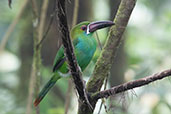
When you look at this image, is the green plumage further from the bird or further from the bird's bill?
the bird's bill

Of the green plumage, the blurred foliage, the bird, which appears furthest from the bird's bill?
the blurred foliage

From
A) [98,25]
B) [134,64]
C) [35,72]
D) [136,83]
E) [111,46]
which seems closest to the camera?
[136,83]

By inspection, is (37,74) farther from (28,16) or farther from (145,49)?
(145,49)

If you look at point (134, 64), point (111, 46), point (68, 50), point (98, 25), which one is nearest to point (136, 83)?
point (68, 50)

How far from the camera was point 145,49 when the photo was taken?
23.7ft

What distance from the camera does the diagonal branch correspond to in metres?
1.73

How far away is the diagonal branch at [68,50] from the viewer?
173 centimetres

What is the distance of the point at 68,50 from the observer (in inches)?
78.5

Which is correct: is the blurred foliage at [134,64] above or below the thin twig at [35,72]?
below

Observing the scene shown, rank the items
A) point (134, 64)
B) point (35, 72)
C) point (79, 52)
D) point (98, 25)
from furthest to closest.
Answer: point (134, 64), point (79, 52), point (35, 72), point (98, 25)

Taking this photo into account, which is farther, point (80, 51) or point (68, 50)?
point (80, 51)

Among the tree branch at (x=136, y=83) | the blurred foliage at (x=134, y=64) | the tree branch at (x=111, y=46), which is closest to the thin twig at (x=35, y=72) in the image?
the blurred foliage at (x=134, y=64)

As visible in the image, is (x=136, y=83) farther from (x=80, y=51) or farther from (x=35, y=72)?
(x=80, y=51)

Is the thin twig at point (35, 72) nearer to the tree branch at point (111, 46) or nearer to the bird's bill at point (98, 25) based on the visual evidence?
the bird's bill at point (98, 25)
